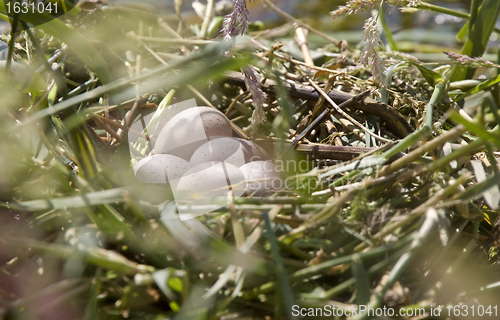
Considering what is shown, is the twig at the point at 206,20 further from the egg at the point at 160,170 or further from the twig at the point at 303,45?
the egg at the point at 160,170

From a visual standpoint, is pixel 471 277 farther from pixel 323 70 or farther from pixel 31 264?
pixel 31 264

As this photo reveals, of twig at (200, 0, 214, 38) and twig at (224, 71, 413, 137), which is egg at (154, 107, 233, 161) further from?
twig at (200, 0, 214, 38)

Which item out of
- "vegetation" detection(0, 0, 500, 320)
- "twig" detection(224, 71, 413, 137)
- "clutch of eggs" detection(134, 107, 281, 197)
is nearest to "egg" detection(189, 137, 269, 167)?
"clutch of eggs" detection(134, 107, 281, 197)

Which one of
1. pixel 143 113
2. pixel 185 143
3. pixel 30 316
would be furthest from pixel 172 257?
pixel 143 113

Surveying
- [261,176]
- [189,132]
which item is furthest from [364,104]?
[189,132]

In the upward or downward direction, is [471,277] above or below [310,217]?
below


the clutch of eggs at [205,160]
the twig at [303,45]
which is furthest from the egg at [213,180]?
the twig at [303,45]
